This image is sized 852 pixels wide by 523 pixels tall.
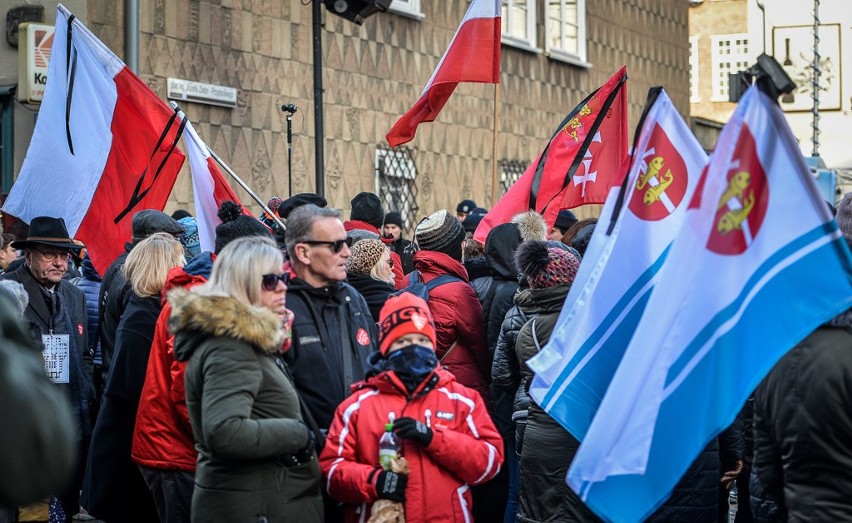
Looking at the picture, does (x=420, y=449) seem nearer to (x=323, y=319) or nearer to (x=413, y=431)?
(x=413, y=431)

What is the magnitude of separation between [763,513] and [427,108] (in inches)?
229

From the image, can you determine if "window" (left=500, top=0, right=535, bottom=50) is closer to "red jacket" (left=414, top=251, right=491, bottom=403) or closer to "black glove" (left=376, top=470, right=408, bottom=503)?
"red jacket" (left=414, top=251, right=491, bottom=403)

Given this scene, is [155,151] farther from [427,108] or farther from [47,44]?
[47,44]

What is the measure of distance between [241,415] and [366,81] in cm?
1286

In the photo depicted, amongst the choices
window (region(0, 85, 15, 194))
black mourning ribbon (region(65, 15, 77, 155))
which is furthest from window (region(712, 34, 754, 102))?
black mourning ribbon (region(65, 15, 77, 155))

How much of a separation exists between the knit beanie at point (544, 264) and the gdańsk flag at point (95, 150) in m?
3.39

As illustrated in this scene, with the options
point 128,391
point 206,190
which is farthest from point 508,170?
point 128,391

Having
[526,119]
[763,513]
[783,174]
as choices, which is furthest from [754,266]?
[526,119]

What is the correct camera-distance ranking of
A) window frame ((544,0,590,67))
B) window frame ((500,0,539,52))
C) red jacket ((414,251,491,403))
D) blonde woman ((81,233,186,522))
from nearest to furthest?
blonde woman ((81,233,186,522)) < red jacket ((414,251,491,403)) < window frame ((500,0,539,52)) < window frame ((544,0,590,67))

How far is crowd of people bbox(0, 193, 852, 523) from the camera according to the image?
5.04 metres

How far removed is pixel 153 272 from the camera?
22.8ft

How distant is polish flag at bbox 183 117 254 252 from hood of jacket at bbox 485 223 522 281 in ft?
5.62

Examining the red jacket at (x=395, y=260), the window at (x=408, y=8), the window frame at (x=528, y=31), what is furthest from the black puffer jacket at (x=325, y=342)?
the window frame at (x=528, y=31)

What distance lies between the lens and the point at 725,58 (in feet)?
177
